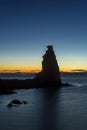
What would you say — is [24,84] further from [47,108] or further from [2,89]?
[47,108]

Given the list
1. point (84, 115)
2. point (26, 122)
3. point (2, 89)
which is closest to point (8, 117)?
point (26, 122)

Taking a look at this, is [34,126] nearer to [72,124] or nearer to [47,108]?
[72,124]

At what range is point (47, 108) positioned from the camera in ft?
210

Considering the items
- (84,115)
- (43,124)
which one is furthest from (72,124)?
(84,115)

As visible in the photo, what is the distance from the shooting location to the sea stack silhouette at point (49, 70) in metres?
136

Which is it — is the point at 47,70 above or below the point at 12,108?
above

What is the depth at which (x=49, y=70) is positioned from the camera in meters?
137

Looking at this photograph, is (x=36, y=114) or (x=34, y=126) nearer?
(x=34, y=126)

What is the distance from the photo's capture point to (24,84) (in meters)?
129

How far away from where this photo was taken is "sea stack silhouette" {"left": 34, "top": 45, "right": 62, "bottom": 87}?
136000 millimetres

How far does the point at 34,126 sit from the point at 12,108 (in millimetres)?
15429

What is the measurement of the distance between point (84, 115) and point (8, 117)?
38.5 ft

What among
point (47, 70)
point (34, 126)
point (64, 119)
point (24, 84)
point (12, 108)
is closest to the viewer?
point (34, 126)

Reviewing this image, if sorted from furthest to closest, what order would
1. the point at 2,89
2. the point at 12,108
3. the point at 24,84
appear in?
the point at 24,84, the point at 2,89, the point at 12,108
